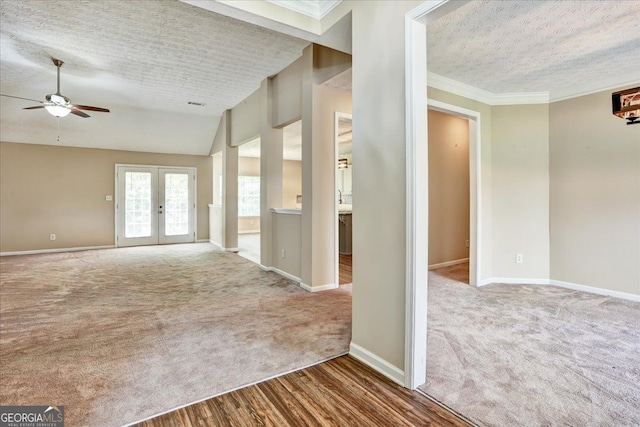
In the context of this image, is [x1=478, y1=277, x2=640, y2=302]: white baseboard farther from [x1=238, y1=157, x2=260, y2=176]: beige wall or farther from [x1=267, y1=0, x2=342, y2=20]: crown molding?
[x1=238, y1=157, x2=260, y2=176]: beige wall

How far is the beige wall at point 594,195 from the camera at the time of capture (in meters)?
3.66

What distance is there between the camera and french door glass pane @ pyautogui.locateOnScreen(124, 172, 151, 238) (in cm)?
790

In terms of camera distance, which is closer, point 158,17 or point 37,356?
point 37,356

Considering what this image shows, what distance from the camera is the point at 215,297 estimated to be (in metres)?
3.81

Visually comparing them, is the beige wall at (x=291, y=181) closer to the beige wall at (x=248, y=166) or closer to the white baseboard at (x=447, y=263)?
the beige wall at (x=248, y=166)

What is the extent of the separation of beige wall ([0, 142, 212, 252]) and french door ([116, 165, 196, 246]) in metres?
0.22

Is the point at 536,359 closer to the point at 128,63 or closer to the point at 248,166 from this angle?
the point at 128,63

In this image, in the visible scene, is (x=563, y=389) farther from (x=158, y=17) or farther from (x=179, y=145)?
(x=179, y=145)

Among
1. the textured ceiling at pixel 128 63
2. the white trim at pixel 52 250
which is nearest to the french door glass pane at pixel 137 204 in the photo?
the white trim at pixel 52 250

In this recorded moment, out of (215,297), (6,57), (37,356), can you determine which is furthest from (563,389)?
(6,57)

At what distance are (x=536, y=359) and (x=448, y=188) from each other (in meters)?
3.62

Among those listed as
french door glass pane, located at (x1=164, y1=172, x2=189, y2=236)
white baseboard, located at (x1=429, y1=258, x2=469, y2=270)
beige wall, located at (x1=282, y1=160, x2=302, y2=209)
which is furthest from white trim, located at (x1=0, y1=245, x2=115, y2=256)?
A: white baseboard, located at (x1=429, y1=258, x2=469, y2=270)

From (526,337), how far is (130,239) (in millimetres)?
8583

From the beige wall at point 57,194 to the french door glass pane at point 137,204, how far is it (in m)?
0.33
